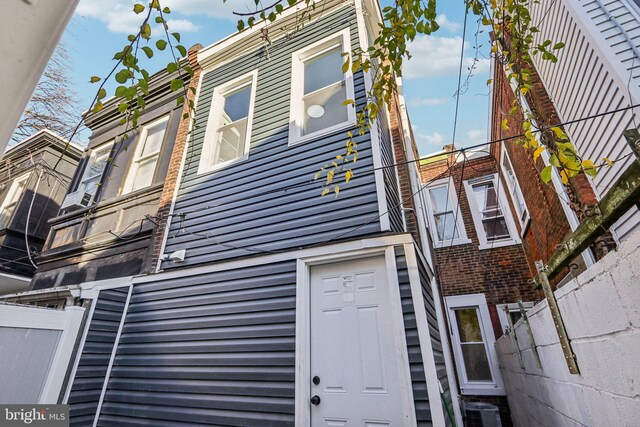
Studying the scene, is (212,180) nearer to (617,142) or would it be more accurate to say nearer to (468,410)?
(617,142)

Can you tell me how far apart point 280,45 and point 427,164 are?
18.2ft

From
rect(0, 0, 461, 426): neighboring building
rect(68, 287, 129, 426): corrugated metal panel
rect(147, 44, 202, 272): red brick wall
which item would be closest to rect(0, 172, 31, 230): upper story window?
rect(0, 0, 461, 426): neighboring building

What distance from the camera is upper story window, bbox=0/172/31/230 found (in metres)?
7.93

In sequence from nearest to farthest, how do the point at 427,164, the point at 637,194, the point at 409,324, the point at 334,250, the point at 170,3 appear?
the point at 637,194 < the point at 170,3 < the point at 409,324 < the point at 334,250 < the point at 427,164

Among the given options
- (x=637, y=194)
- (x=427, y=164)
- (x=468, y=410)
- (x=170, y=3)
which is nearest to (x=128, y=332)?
(x=170, y=3)

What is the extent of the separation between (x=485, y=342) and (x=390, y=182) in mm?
4833

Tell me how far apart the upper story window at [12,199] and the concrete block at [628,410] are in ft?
37.1

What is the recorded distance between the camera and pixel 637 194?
1126 mm

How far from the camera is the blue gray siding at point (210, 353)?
3.10 m

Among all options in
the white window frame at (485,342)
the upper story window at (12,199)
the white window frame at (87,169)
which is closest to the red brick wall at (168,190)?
the white window frame at (87,169)

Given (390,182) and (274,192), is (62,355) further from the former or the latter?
(390,182)

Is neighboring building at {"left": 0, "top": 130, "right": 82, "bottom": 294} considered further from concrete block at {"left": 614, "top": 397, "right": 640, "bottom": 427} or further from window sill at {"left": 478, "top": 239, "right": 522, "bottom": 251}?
window sill at {"left": 478, "top": 239, "right": 522, "bottom": 251}

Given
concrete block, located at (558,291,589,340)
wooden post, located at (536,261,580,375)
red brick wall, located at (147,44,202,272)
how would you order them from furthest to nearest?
red brick wall, located at (147,44,202,272) < wooden post, located at (536,261,580,375) < concrete block, located at (558,291,589,340)

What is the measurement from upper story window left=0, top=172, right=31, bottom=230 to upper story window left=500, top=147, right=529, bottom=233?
1233cm
